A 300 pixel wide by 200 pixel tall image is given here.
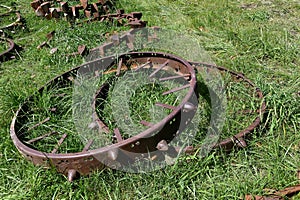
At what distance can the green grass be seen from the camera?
2.86m

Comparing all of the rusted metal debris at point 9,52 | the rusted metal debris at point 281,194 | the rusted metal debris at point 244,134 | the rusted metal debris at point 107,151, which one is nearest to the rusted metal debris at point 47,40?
the rusted metal debris at point 9,52

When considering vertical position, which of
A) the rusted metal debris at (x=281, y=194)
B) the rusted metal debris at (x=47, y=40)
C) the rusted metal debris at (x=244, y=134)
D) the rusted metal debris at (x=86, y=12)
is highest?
the rusted metal debris at (x=86, y=12)

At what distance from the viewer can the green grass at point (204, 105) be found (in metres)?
2.86

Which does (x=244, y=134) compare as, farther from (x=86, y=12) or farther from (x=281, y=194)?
(x=86, y=12)

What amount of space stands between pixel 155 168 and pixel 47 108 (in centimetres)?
143

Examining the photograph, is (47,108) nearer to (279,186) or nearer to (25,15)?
(279,186)

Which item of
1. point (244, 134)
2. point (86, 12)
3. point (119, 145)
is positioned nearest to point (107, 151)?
point (119, 145)

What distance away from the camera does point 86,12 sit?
Answer: 5.99m

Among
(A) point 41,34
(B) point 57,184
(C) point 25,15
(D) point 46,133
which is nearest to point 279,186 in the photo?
(B) point 57,184

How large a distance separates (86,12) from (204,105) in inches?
126

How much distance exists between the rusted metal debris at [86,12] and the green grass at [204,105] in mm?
159

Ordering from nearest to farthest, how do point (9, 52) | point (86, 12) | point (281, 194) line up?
1. point (281, 194)
2. point (9, 52)
3. point (86, 12)

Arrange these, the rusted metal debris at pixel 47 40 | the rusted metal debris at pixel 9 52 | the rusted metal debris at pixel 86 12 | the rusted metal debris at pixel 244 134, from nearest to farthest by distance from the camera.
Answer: the rusted metal debris at pixel 244 134 → the rusted metal debris at pixel 9 52 → the rusted metal debris at pixel 47 40 → the rusted metal debris at pixel 86 12

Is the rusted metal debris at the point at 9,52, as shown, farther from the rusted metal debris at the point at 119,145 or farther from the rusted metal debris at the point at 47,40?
the rusted metal debris at the point at 119,145
